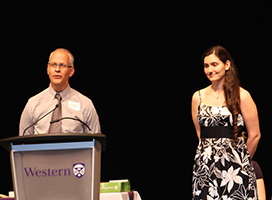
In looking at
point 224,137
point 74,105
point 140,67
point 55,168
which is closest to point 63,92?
point 74,105

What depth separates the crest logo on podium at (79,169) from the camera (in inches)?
73.0

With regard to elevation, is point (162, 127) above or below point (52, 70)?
below

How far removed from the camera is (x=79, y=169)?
1855 mm

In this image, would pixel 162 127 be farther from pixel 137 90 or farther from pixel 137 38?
pixel 137 38

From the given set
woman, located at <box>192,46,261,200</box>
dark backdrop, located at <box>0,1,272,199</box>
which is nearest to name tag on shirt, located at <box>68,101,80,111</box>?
woman, located at <box>192,46,261,200</box>

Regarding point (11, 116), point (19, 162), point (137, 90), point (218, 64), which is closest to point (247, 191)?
point (218, 64)

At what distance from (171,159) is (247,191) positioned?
1.83 meters

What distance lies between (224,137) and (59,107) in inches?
45.3

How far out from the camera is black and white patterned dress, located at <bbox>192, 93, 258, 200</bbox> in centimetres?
288

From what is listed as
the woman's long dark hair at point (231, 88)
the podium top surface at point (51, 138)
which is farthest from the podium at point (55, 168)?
the woman's long dark hair at point (231, 88)

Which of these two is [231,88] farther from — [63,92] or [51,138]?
[51,138]

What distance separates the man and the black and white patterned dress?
82 centimetres

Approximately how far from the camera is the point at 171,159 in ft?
15.3

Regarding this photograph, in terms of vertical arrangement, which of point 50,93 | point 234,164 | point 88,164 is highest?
point 50,93
